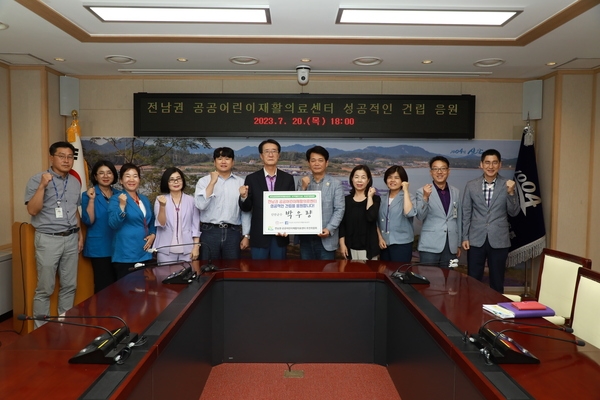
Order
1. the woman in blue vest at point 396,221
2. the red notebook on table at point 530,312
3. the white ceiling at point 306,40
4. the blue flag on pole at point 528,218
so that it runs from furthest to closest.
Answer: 1. the blue flag on pole at point 528,218
2. the woman in blue vest at point 396,221
3. the white ceiling at point 306,40
4. the red notebook on table at point 530,312

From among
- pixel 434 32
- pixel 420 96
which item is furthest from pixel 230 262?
pixel 420 96

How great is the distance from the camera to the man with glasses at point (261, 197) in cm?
393

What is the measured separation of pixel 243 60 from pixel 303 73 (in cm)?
65

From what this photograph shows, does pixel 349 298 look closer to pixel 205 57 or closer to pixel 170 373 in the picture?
pixel 170 373

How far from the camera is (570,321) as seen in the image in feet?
8.41

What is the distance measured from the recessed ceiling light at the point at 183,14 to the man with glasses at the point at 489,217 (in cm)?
238

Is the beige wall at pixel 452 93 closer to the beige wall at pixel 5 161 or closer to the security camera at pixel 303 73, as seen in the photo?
the beige wall at pixel 5 161

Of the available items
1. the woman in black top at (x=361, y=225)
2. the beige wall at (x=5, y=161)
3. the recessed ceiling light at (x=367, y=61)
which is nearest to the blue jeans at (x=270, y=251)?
the woman in black top at (x=361, y=225)

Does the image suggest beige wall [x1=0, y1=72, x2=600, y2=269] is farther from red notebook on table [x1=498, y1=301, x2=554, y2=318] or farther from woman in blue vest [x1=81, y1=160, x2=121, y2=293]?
red notebook on table [x1=498, y1=301, x2=554, y2=318]

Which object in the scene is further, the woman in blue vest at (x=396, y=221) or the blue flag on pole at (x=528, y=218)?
the blue flag on pole at (x=528, y=218)

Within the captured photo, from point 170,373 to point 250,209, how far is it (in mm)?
2036

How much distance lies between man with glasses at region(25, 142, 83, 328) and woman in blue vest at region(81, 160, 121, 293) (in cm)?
11

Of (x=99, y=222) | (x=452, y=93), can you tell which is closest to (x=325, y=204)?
(x=99, y=222)

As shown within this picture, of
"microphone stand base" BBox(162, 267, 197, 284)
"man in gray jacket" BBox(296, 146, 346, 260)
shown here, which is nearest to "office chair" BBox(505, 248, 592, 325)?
"man in gray jacket" BBox(296, 146, 346, 260)
